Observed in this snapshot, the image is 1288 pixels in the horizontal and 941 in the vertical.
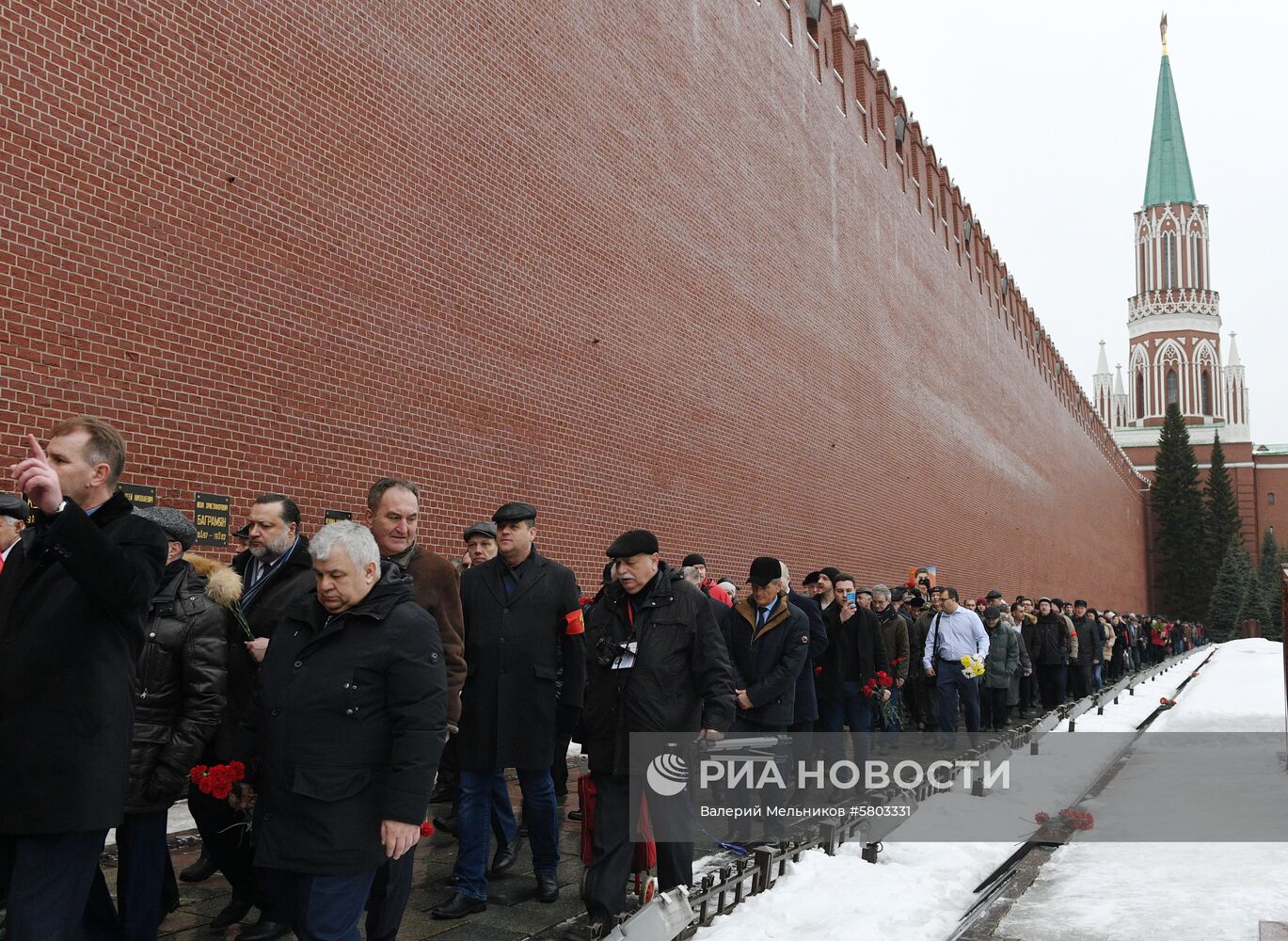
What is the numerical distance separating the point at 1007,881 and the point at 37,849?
467 cm

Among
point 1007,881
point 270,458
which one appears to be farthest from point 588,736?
point 270,458

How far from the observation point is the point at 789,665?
6.77 metres

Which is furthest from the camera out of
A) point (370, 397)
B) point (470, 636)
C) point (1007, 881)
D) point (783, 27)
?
point (783, 27)

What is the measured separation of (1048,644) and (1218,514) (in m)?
69.7

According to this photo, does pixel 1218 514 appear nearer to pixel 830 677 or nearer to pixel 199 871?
pixel 830 677

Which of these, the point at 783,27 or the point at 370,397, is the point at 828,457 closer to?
the point at 783,27

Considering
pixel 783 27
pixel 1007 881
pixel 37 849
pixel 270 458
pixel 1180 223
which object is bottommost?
pixel 1007 881

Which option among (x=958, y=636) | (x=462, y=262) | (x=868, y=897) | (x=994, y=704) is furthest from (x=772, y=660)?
(x=994, y=704)

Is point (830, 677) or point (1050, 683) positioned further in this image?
point (1050, 683)

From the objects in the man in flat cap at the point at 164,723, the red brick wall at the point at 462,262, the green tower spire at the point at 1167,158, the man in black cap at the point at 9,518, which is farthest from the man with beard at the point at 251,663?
the green tower spire at the point at 1167,158

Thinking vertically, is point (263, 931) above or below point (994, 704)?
below

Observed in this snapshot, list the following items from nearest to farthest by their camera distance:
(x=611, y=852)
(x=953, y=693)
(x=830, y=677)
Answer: (x=611, y=852) < (x=830, y=677) < (x=953, y=693)

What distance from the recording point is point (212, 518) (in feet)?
26.0

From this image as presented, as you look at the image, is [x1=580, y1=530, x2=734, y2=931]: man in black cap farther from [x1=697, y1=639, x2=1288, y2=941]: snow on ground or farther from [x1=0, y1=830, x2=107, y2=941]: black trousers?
[x1=0, y1=830, x2=107, y2=941]: black trousers
